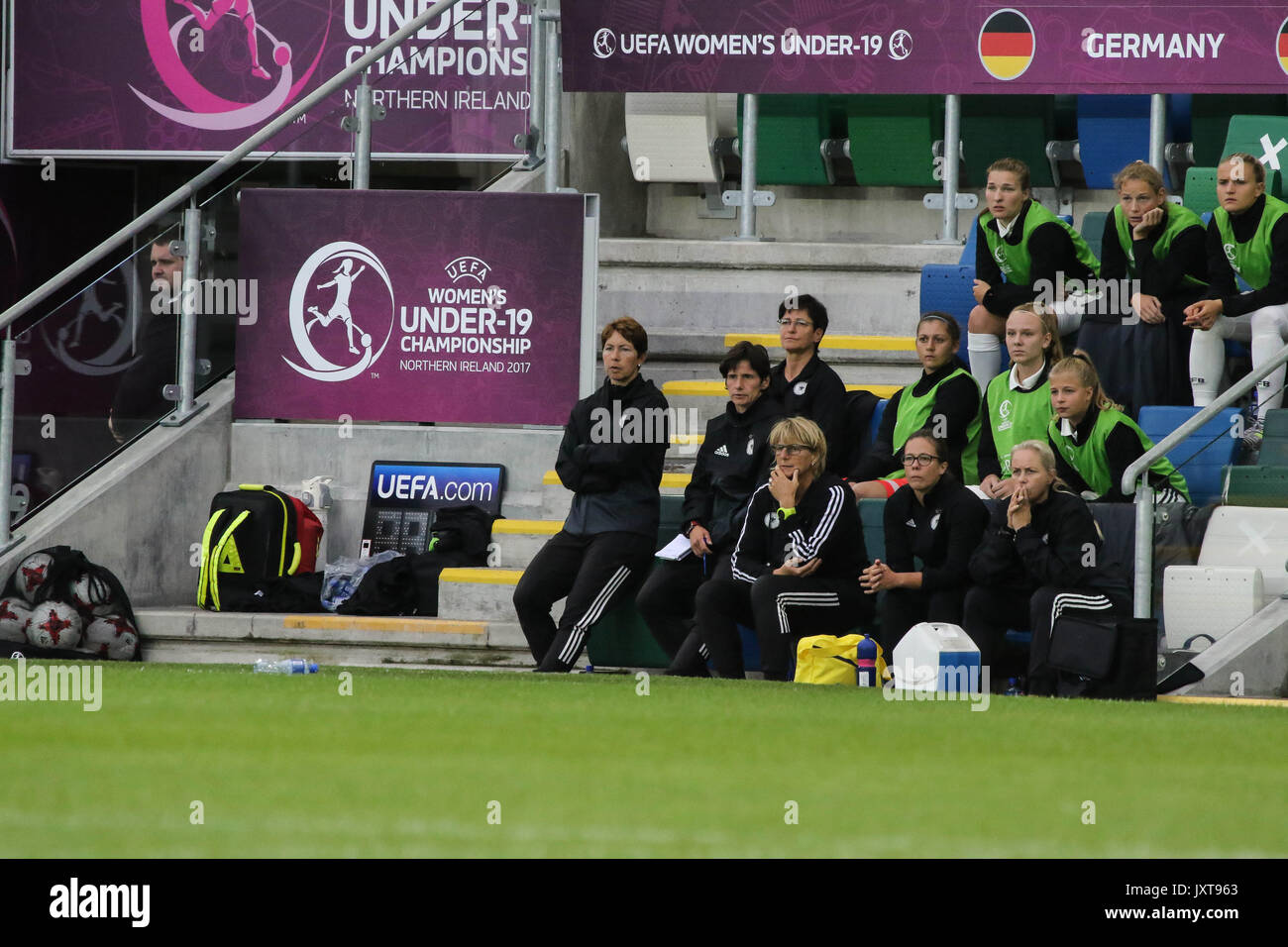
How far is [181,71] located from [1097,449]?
8283 millimetres

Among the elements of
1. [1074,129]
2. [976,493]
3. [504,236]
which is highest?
[1074,129]

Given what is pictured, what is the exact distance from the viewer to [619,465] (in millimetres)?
10156

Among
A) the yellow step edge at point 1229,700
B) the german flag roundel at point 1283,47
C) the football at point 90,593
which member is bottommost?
the yellow step edge at point 1229,700

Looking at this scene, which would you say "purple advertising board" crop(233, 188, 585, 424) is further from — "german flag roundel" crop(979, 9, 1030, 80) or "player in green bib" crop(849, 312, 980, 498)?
"german flag roundel" crop(979, 9, 1030, 80)

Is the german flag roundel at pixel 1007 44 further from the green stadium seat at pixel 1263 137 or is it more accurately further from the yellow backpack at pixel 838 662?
the yellow backpack at pixel 838 662

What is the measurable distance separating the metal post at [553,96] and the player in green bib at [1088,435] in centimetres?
445

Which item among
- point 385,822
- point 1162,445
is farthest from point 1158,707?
point 385,822

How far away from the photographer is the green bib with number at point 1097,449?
948cm

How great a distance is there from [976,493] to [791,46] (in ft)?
13.0

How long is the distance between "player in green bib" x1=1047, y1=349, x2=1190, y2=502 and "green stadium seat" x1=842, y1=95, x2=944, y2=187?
4.64m

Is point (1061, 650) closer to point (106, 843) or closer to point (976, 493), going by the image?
point (976, 493)

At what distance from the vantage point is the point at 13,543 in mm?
11383

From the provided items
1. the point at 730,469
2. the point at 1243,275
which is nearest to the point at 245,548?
the point at 730,469

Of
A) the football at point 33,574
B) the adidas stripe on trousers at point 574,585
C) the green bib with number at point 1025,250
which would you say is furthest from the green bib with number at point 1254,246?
the football at point 33,574
